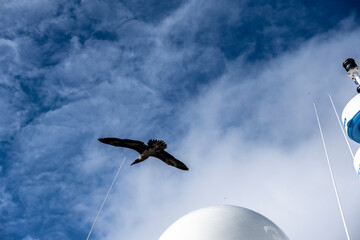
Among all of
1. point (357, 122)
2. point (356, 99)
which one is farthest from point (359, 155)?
point (356, 99)

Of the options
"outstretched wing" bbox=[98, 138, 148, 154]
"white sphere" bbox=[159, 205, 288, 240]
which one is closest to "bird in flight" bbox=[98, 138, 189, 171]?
"outstretched wing" bbox=[98, 138, 148, 154]

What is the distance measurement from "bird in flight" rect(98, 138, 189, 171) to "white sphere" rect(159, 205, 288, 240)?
3717mm

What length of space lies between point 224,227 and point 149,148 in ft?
17.0

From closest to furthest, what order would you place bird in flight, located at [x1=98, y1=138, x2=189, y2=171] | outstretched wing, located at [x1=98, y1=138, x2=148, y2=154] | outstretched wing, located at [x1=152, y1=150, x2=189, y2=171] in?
bird in flight, located at [x1=98, y1=138, x2=189, y2=171] < outstretched wing, located at [x1=98, y1=138, x2=148, y2=154] < outstretched wing, located at [x1=152, y1=150, x2=189, y2=171]

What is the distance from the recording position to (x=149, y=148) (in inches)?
444

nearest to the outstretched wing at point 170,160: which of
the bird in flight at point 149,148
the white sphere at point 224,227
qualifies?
the bird in flight at point 149,148

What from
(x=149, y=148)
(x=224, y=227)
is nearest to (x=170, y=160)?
(x=149, y=148)

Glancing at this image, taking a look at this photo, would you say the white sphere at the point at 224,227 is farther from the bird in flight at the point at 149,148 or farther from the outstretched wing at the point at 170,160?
the outstretched wing at the point at 170,160

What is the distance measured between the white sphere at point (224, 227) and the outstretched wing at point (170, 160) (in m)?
4.27

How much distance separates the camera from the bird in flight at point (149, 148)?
11.1m

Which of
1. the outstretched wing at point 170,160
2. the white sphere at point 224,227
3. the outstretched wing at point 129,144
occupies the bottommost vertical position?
the white sphere at point 224,227

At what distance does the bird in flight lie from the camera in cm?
1106

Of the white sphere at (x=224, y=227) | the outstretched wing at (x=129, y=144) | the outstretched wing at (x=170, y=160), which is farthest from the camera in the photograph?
the outstretched wing at (x=170, y=160)

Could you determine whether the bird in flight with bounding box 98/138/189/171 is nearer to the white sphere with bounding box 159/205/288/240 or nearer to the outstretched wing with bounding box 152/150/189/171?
the outstretched wing with bounding box 152/150/189/171
